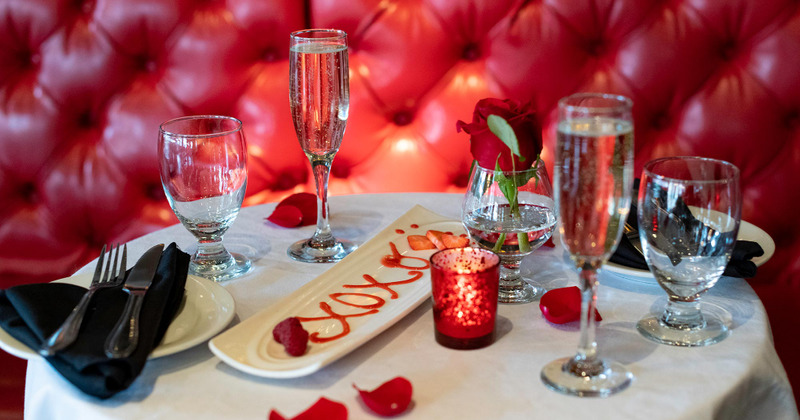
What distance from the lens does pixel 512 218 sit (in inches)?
34.5

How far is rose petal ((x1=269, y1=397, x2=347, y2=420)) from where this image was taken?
0.61 m

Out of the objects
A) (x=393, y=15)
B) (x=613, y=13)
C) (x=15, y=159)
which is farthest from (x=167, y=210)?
(x=613, y=13)

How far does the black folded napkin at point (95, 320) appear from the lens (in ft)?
2.13

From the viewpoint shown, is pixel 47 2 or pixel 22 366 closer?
pixel 22 366

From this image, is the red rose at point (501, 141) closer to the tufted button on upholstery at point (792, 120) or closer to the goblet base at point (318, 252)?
the goblet base at point (318, 252)

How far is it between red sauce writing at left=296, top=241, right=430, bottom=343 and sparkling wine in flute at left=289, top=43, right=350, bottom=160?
18 cm

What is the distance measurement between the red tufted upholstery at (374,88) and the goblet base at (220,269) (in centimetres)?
73

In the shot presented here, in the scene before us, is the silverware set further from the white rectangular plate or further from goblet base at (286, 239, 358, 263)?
goblet base at (286, 239, 358, 263)

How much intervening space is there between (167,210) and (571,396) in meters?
1.29

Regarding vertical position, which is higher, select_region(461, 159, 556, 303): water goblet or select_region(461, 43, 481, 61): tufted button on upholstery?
select_region(461, 43, 481, 61): tufted button on upholstery

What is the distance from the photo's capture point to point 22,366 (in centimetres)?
142

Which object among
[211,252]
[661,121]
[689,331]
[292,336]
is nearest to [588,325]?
[689,331]

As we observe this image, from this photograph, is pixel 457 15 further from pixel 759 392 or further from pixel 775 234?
pixel 759 392

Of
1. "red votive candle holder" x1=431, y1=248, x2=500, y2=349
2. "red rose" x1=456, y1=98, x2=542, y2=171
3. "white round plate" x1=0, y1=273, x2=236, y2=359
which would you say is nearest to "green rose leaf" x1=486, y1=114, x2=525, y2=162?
"red rose" x1=456, y1=98, x2=542, y2=171
